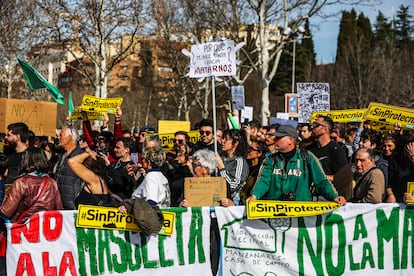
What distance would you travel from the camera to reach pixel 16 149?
8508 mm

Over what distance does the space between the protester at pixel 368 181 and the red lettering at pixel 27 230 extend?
11.9ft

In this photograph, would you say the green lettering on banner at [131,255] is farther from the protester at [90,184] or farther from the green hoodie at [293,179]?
the green hoodie at [293,179]

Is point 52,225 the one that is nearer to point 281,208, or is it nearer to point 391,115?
point 281,208

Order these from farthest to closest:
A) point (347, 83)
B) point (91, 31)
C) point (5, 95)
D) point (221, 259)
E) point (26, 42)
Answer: point (347, 83)
point (5, 95)
point (26, 42)
point (91, 31)
point (221, 259)

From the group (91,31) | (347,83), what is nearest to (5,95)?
(91,31)

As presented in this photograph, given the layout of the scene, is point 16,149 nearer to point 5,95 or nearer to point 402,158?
point 402,158

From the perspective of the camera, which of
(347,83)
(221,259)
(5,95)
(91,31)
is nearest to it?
(221,259)

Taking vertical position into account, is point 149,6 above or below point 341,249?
above

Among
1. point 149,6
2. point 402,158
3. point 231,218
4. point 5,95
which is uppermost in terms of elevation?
point 149,6

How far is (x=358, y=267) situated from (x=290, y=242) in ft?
2.70

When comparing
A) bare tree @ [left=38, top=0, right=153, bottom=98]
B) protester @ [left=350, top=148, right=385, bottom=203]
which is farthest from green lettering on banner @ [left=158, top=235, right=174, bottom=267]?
bare tree @ [left=38, top=0, right=153, bottom=98]

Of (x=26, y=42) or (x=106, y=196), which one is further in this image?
(x=26, y=42)

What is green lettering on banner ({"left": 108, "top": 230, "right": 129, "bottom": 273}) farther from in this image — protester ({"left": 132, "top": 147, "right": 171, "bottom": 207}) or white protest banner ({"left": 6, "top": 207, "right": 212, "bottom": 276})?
protester ({"left": 132, "top": 147, "right": 171, "bottom": 207})

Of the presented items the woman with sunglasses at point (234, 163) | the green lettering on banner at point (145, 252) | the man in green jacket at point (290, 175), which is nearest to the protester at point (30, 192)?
the green lettering on banner at point (145, 252)
